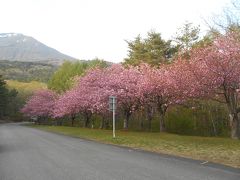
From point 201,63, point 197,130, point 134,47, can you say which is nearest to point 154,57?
point 134,47

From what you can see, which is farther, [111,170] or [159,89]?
[159,89]

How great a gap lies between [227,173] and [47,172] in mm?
5676

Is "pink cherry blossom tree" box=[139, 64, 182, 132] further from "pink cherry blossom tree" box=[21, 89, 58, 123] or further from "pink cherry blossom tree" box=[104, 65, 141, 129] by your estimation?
"pink cherry blossom tree" box=[21, 89, 58, 123]

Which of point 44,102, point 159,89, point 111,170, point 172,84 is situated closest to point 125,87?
point 159,89

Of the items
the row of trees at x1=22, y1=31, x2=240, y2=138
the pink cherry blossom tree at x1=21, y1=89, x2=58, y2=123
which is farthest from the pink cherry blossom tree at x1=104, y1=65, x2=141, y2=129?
the pink cherry blossom tree at x1=21, y1=89, x2=58, y2=123

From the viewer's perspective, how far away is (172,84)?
35594 mm

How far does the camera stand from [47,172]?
11.6 metres

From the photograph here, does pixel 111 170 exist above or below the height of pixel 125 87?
below

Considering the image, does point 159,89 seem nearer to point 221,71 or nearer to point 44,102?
point 221,71

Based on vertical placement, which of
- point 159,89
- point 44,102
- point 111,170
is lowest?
point 111,170

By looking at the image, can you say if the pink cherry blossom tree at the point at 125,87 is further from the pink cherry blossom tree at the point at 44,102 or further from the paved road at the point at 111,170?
the pink cherry blossom tree at the point at 44,102

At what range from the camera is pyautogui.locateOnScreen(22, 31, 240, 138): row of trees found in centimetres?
2878

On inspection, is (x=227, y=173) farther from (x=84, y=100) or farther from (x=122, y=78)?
(x=84, y=100)

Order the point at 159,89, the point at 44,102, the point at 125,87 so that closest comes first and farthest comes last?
the point at 159,89 < the point at 125,87 < the point at 44,102
